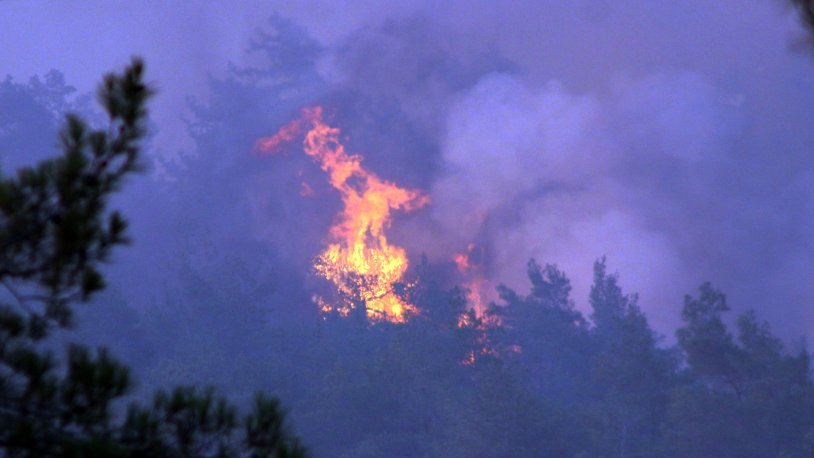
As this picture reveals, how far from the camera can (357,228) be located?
50.2 metres

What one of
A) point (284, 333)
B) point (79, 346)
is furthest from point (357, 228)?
point (79, 346)

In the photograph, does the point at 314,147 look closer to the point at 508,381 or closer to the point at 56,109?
the point at 56,109

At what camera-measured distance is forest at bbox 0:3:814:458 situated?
221 inches

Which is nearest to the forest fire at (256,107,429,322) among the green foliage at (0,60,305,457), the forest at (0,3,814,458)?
the forest at (0,3,814,458)

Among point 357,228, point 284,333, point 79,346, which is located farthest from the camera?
point 357,228

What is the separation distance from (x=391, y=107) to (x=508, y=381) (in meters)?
32.4

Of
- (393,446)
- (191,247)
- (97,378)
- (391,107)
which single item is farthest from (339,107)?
(97,378)

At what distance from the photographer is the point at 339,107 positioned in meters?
57.5

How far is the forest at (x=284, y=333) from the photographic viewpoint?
18.5 feet

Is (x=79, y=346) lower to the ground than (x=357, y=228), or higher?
lower

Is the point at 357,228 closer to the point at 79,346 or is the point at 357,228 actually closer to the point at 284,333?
the point at 284,333

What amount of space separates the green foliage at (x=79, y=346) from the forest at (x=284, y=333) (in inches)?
0.5

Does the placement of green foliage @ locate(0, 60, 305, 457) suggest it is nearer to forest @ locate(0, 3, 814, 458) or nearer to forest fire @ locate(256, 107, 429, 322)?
forest @ locate(0, 3, 814, 458)

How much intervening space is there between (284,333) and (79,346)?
35.0m
